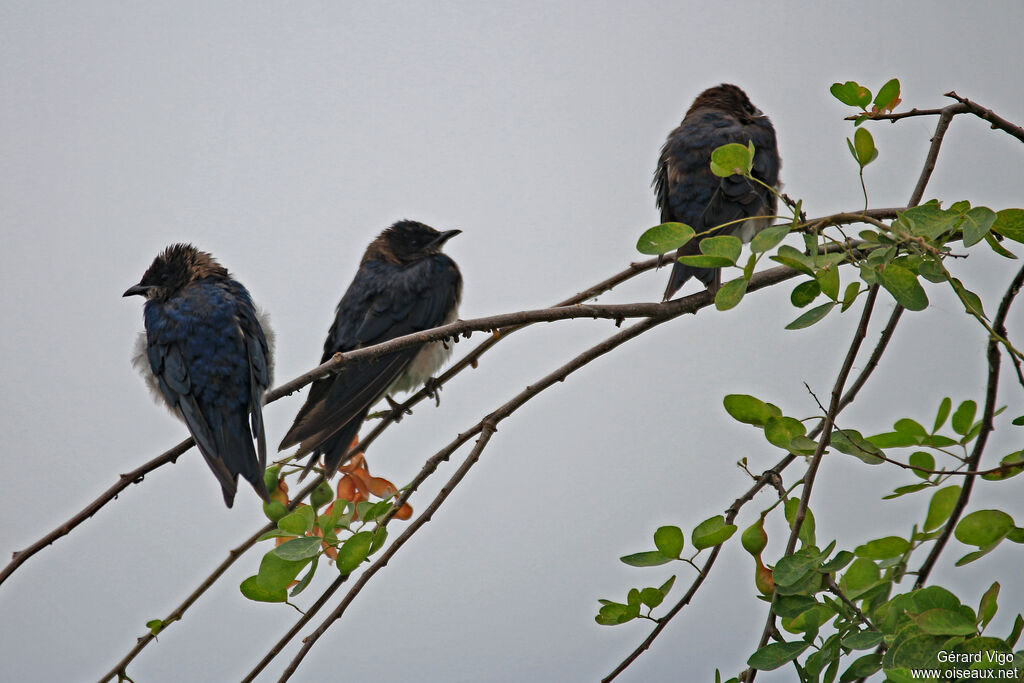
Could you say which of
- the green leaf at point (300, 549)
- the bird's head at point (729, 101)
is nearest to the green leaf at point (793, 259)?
→ the green leaf at point (300, 549)

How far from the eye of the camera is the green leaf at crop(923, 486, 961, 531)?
1.10 meters

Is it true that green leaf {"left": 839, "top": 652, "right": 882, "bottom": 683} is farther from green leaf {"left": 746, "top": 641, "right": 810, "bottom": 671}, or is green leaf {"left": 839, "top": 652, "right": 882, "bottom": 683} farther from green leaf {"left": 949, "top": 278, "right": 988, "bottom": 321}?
green leaf {"left": 949, "top": 278, "right": 988, "bottom": 321}

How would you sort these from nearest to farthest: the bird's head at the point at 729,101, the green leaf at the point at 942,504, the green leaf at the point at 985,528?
the green leaf at the point at 985,528 < the green leaf at the point at 942,504 < the bird's head at the point at 729,101

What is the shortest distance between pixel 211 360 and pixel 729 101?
A: 1284 millimetres

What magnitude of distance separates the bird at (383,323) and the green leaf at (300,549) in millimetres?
657

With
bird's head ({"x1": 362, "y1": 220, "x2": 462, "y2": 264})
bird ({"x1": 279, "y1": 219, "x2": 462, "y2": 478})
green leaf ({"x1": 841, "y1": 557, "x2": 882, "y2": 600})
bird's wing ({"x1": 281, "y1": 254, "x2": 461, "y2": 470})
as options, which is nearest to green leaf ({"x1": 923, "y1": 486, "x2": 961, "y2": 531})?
green leaf ({"x1": 841, "y1": 557, "x2": 882, "y2": 600})

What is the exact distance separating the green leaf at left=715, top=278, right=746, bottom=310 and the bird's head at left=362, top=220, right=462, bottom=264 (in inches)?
66.5

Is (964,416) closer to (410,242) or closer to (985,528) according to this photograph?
(985,528)

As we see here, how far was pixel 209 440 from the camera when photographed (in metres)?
1.65

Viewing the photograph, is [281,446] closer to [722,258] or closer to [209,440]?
[209,440]

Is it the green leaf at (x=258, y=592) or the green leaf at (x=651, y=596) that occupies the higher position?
the green leaf at (x=651, y=596)

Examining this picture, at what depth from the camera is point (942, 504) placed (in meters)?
1.11

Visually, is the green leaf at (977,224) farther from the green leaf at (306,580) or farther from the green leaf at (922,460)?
the green leaf at (306,580)

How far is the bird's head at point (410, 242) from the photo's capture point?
2527 millimetres
